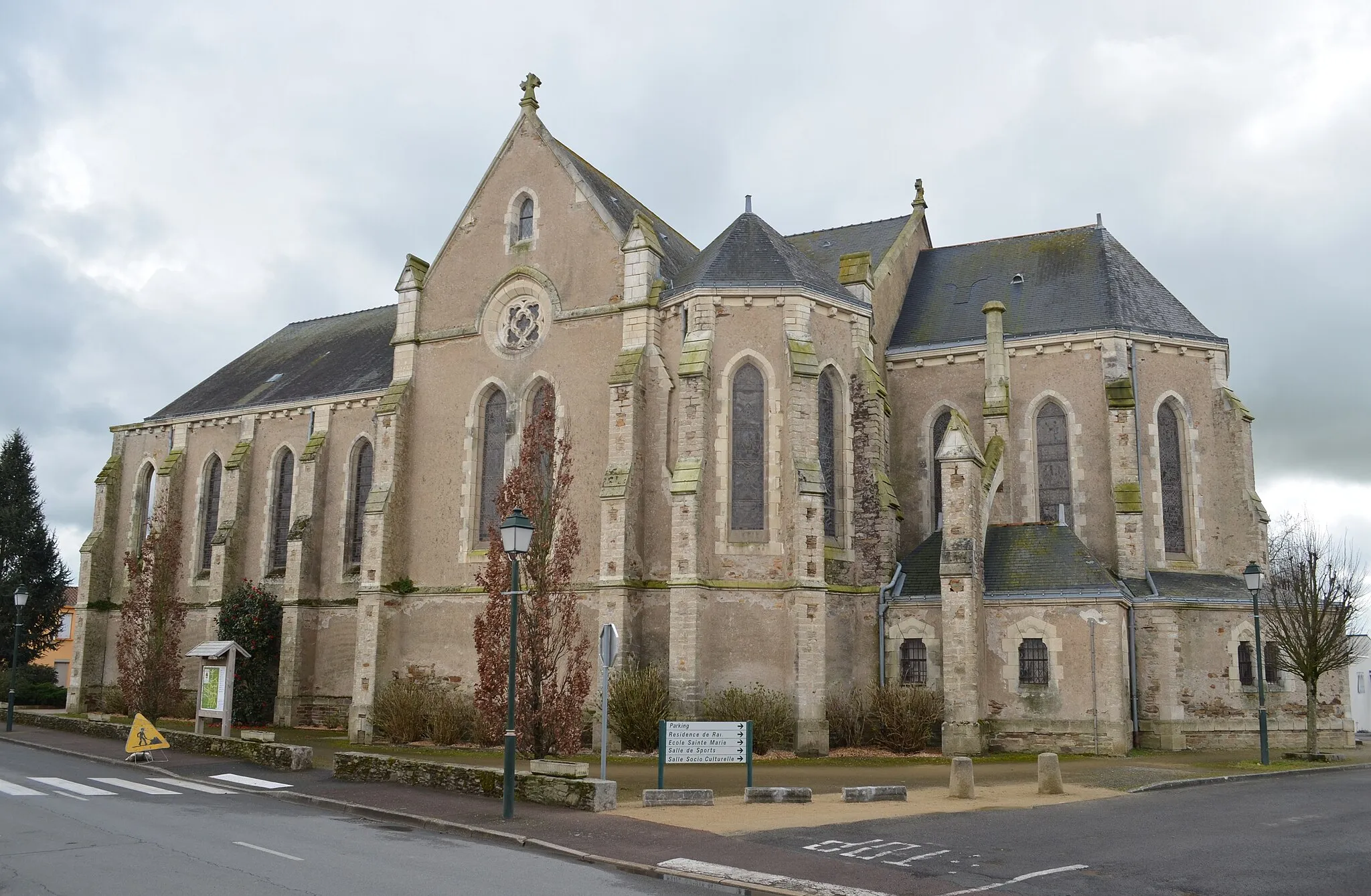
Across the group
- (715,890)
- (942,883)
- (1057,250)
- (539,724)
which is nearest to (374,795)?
(539,724)

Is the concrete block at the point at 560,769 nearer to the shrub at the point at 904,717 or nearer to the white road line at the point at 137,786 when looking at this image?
the white road line at the point at 137,786

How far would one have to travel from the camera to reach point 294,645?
31828mm

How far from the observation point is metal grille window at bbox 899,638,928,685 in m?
24.8

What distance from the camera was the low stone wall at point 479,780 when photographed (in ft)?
47.2

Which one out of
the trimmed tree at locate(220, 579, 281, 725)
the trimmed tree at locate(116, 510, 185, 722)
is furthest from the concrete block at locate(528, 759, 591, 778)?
the trimmed tree at locate(220, 579, 281, 725)

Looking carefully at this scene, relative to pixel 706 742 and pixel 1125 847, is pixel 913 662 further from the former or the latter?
pixel 1125 847

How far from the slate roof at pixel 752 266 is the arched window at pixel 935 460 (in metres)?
5.46

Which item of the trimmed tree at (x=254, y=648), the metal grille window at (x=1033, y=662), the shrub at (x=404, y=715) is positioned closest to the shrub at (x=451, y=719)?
the shrub at (x=404, y=715)

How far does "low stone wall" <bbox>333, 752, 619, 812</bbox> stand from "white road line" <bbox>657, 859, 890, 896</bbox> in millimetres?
3603

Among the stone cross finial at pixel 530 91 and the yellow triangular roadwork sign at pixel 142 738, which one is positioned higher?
the stone cross finial at pixel 530 91

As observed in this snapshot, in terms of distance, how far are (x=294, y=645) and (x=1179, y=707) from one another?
2420 centimetres

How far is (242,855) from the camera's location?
10.8m

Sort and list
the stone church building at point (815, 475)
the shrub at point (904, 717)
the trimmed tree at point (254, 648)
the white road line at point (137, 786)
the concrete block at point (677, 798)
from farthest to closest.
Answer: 1. the trimmed tree at point (254, 648)
2. the stone church building at point (815, 475)
3. the shrub at point (904, 717)
4. the white road line at point (137, 786)
5. the concrete block at point (677, 798)

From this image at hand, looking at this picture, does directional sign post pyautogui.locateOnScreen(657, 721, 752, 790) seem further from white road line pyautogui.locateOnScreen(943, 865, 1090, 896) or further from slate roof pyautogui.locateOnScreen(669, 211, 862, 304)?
slate roof pyautogui.locateOnScreen(669, 211, 862, 304)
